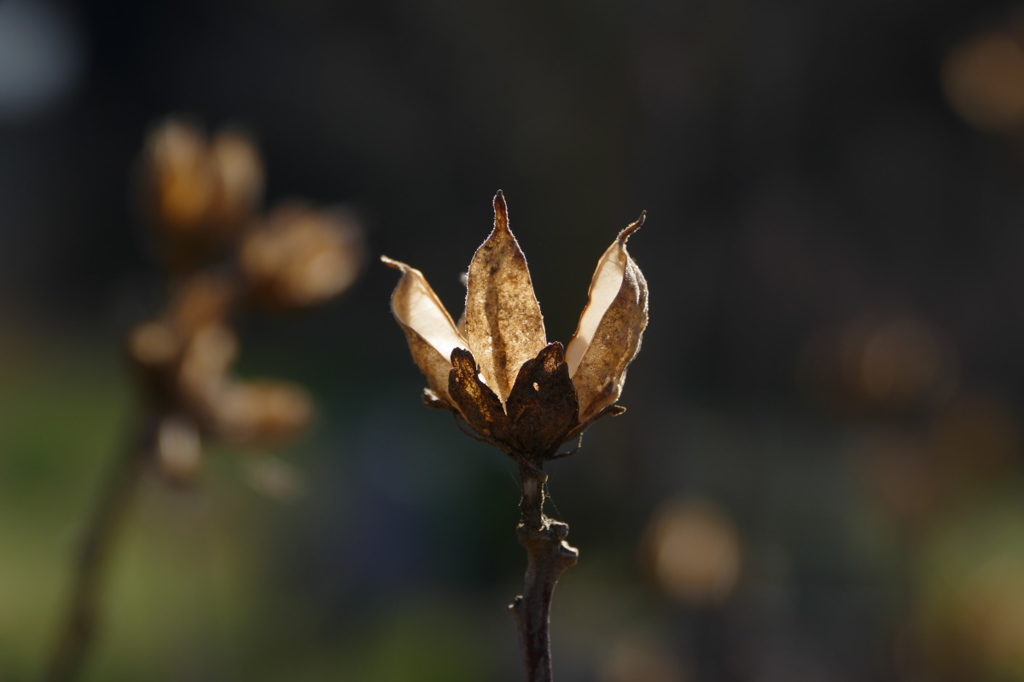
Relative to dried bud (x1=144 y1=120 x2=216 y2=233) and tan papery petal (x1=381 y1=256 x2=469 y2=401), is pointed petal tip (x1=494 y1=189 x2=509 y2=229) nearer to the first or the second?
tan papery petal (x1=381 y1=256 x2=469 y2=401)

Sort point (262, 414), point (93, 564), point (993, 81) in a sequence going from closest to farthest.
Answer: point (93, 564) → point (262, 414) → point (993, 81)

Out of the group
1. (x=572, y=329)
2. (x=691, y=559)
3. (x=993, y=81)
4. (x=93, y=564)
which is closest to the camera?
(x=93, y=564)

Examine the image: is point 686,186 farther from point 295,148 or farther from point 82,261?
point 82,261

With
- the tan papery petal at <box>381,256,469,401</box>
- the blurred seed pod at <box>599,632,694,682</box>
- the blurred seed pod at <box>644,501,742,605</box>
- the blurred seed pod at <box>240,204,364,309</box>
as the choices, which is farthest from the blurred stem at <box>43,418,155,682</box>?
the blurred seed pod at <box>599,632,694,682</box>

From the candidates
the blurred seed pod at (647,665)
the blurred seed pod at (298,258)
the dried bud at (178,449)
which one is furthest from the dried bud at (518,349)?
the blurred seed pod at (647,665)

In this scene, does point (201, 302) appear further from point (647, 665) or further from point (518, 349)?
point (647, 665)

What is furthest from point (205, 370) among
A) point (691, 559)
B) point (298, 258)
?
point (691, 559)

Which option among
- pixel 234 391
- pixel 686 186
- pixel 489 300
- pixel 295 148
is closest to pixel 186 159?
pixel 234 391

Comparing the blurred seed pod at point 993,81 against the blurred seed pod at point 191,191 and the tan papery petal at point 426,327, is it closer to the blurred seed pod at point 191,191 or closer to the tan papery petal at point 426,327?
the blurred seed pod at point 191,191
